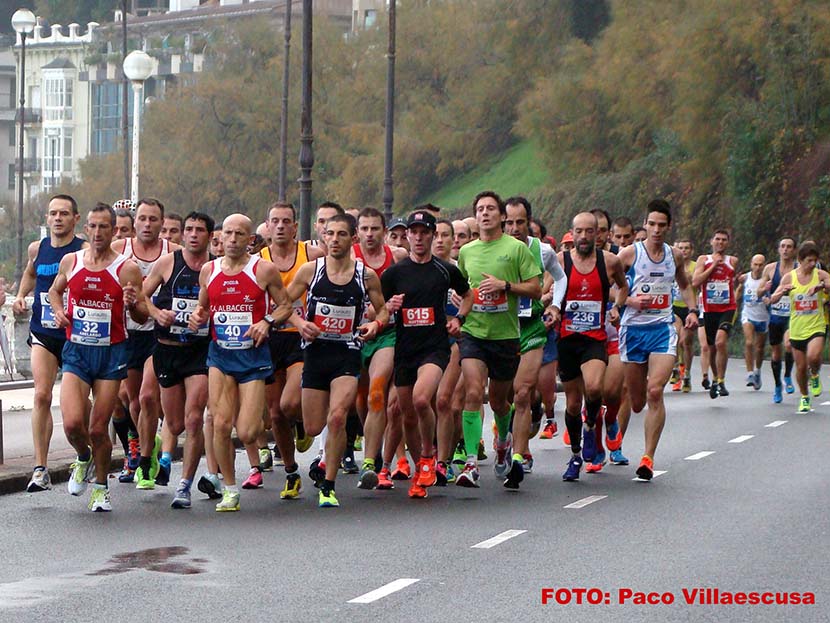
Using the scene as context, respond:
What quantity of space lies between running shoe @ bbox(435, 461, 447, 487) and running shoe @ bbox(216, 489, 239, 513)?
1981 millimetres

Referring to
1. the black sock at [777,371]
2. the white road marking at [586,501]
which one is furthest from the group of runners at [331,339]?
the black sock at [777,371]

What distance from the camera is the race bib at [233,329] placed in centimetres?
1276

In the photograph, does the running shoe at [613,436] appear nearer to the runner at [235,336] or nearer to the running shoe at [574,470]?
the running shoe at [574,470]

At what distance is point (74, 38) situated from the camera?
11906cm

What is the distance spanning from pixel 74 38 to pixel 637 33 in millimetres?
71873

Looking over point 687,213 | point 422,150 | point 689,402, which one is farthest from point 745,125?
point 422,150

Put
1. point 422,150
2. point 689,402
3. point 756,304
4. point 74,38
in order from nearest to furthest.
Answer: point 689,402, point 756,304, point 422,150, point 74,38

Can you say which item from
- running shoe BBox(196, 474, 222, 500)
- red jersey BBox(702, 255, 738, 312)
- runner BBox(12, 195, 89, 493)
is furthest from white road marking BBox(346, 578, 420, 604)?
red jersey BBox(702, 255, 738, 312)

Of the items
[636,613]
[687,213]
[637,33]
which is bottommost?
[636,613]

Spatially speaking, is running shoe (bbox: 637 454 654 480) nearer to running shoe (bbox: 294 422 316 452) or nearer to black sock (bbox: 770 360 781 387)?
running shoe (bbox: 294 422 316 452)

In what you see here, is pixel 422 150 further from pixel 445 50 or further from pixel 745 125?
pixel 745 125

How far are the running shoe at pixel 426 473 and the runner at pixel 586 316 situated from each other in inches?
55.5

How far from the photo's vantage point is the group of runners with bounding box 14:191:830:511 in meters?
12.8

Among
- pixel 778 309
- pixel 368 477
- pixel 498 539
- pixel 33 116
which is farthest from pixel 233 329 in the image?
pixel 33 116
